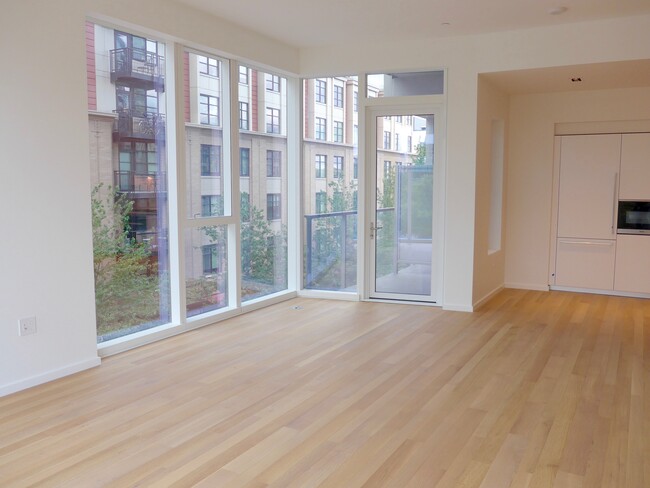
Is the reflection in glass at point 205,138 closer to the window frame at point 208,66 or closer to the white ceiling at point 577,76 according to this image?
the window frame at point 208,66

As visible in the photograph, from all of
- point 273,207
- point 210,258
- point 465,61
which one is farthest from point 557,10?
point 210,258

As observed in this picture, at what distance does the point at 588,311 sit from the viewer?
6.48 m

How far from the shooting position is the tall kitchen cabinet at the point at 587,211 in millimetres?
7262

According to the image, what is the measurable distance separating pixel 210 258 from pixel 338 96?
8.18 ft

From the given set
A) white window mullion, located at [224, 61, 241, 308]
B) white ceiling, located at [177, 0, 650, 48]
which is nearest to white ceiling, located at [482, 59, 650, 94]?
white ceiling, located at [177, 0, 650, 48]

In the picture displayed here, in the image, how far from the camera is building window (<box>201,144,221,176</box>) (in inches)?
222

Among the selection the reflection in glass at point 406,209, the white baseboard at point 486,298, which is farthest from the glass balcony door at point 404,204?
the white baseboard at point 486,298

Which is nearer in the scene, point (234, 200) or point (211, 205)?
point (211, 205)

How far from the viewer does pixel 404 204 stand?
668 cm

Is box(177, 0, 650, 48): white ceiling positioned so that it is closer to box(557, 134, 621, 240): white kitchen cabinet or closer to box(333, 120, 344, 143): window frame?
box(333, 120, 344, 143): window frame

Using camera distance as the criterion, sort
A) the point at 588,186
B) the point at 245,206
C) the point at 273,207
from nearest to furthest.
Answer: the point at 245,206 < the point at 273,207 < the point at 588,186

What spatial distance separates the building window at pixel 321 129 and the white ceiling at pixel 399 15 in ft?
3.35

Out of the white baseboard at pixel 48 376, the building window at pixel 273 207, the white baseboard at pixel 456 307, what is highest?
the building window at pixel 273 207

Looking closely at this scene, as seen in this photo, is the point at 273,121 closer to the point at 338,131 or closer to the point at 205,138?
the point at 338,131
